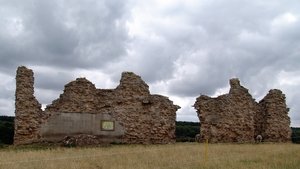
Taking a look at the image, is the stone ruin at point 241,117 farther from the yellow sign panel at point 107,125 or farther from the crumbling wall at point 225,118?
the yellow sign panel at point 107,125

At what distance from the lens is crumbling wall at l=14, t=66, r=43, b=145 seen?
23.9m

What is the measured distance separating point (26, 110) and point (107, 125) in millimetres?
4534

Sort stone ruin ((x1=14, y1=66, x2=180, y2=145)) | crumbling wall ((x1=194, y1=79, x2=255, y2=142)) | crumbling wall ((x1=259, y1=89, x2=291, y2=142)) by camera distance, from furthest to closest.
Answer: crumbling wall ((x1=259, y1=89, x2=291, y2=142))
crumbling wall ((x1=194, y1=79, x2=255, y2=142))
stone ruin ((x1=14, y1=66, x2=180, y2=145))

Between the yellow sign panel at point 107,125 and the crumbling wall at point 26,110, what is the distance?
11.4 ft

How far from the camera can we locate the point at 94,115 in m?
25.5

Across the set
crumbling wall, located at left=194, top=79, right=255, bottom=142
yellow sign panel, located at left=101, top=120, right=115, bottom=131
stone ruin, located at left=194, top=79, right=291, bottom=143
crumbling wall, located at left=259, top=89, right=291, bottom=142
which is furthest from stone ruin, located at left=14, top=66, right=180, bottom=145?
crumbling wall, located at left=259, top=89, right=291, bottom=142

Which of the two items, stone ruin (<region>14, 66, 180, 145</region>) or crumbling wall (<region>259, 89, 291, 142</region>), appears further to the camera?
crumbling wall (<region>259, 89, 291, 142</region>)

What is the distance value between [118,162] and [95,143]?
8657mm

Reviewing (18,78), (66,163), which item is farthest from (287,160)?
(18,78)

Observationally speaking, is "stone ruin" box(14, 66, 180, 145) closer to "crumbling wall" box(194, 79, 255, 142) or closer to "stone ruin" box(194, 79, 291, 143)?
"crumbling wall" box(194, 79, 255, 142)

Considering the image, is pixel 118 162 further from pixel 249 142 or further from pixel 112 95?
pixel 249 142

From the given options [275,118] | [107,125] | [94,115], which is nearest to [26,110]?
[94,115]

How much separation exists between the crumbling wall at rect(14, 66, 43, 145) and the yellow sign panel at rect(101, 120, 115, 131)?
347 cm

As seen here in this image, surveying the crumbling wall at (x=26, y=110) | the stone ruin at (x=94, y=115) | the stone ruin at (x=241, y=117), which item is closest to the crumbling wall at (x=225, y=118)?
the stone ruin at (x=241, y=117)
